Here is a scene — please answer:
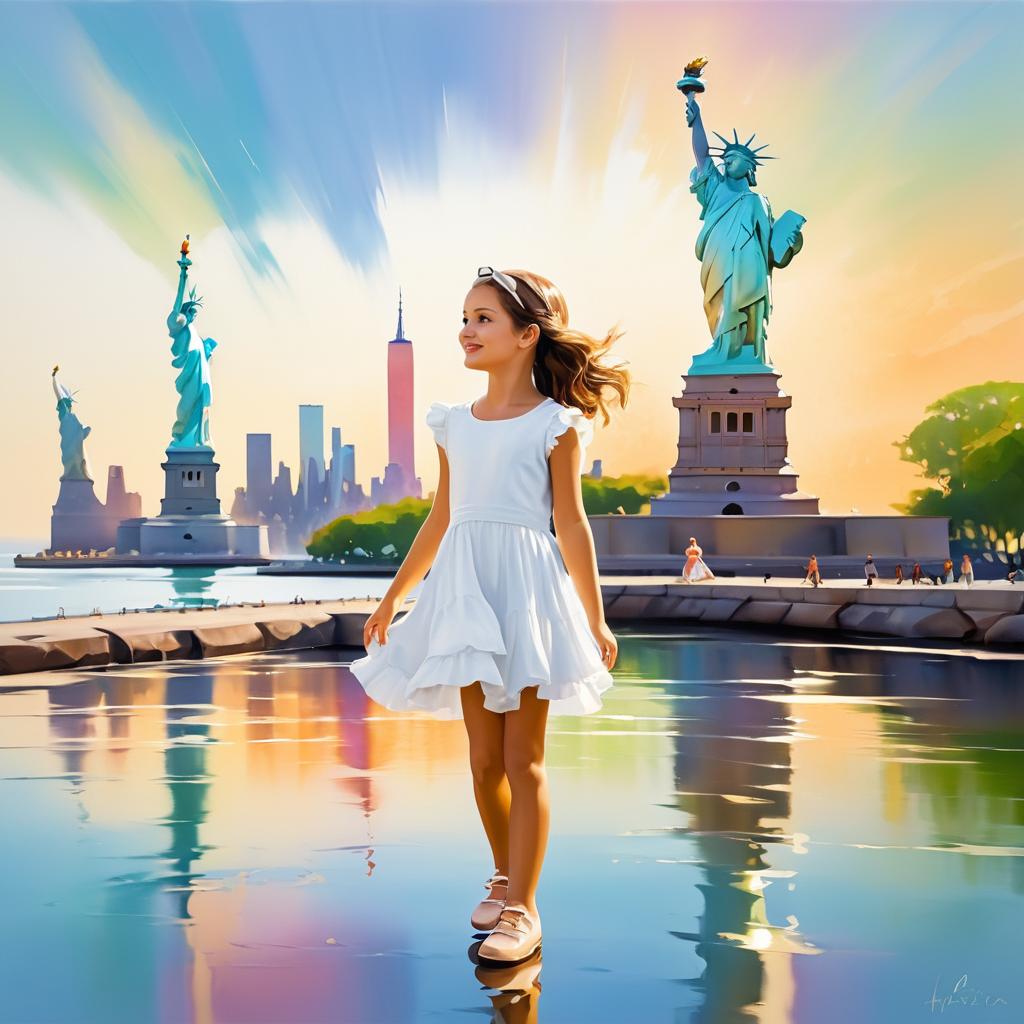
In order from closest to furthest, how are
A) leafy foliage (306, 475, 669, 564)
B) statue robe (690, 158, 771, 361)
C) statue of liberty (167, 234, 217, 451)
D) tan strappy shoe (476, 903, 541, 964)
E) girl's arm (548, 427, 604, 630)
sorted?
tan strappy shoe (476, 903, 541, 964), girl's arm (548, 427, 604, 630), statue robe (690, 158, 771, 361), leafy foliage (306, 475, 669, 564), statue of liberty (167, 234, 217, 451)

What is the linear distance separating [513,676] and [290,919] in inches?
33.3

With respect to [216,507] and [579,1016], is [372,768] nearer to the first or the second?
[579,1016]

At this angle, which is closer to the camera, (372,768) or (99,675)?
(372,768)

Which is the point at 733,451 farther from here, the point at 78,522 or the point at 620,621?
the point at 78,522

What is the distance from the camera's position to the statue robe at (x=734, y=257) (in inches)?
1626

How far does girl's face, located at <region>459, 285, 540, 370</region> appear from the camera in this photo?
13.0ft

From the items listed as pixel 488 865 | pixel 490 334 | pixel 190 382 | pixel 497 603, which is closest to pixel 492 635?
pixel 497 603

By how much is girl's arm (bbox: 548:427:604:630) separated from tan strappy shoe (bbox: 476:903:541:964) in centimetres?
84

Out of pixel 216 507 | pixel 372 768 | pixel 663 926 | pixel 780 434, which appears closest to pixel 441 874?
pixel 663 926

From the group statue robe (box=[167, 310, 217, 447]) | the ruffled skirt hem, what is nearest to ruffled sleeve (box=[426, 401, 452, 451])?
the ruffled skirt hem

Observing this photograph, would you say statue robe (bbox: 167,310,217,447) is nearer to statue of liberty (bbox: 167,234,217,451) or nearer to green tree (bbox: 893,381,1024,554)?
statue of liberty (bbox: 167,234,217,451)

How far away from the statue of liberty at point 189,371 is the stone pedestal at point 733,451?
60428 mm

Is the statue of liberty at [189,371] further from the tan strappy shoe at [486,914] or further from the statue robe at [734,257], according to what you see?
the tan strappy shoe at [486,914]

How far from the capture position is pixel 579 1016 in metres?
2.89
